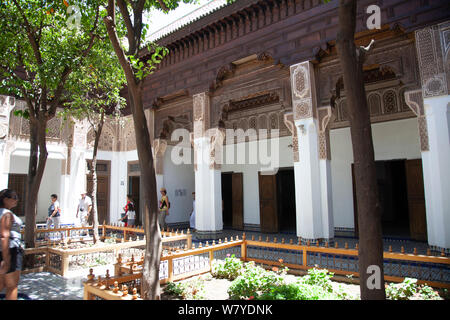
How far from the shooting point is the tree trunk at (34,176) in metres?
5.56

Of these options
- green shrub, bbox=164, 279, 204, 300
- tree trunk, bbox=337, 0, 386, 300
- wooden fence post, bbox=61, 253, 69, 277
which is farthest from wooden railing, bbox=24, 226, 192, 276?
tree trunk, bbox=337, 0, 386, 300

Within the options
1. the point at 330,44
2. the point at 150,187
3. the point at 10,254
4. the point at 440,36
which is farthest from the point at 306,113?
the point at 10,254

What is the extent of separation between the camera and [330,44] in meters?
6.34

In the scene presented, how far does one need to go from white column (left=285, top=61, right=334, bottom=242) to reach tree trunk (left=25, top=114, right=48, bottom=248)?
510cm

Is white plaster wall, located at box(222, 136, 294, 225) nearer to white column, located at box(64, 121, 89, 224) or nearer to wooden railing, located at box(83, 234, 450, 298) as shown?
wooden railing, located at box(83, 234, 450, 298)

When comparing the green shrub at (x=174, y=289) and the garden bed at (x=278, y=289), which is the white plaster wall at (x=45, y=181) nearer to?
the green shrub at (x=174, y=289)

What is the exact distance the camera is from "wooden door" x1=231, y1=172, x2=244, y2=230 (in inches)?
397

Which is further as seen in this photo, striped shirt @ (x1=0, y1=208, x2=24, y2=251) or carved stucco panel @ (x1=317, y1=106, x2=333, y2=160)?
carved stucco panel @ (x1=317, y1=106, x2=333, y2=160)

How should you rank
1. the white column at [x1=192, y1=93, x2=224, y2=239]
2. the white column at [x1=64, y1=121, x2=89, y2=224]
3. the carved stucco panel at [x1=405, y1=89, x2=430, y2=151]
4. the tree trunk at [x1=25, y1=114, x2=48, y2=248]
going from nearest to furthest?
the carved stucco panel at [x1=405, y1=89, x2=430, y2=151] < the tree trunk at [x1=25, y1=114, x2=48, y2=248] < the white column at [x1=192, y1=93, x2=224, y2=239] < the white column at [x1=64, y1=121, x2=89, y2=224]

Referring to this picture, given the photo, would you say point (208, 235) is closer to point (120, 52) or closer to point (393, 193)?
point (120, 52)

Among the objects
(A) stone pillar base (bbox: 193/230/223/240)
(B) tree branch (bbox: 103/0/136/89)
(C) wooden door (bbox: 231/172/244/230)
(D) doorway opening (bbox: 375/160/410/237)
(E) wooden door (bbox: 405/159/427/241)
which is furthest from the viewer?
(D) doorway opening (bbox: 375/160/410/237)

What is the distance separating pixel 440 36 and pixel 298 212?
4107 millimetres

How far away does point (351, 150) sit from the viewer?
818 cm
